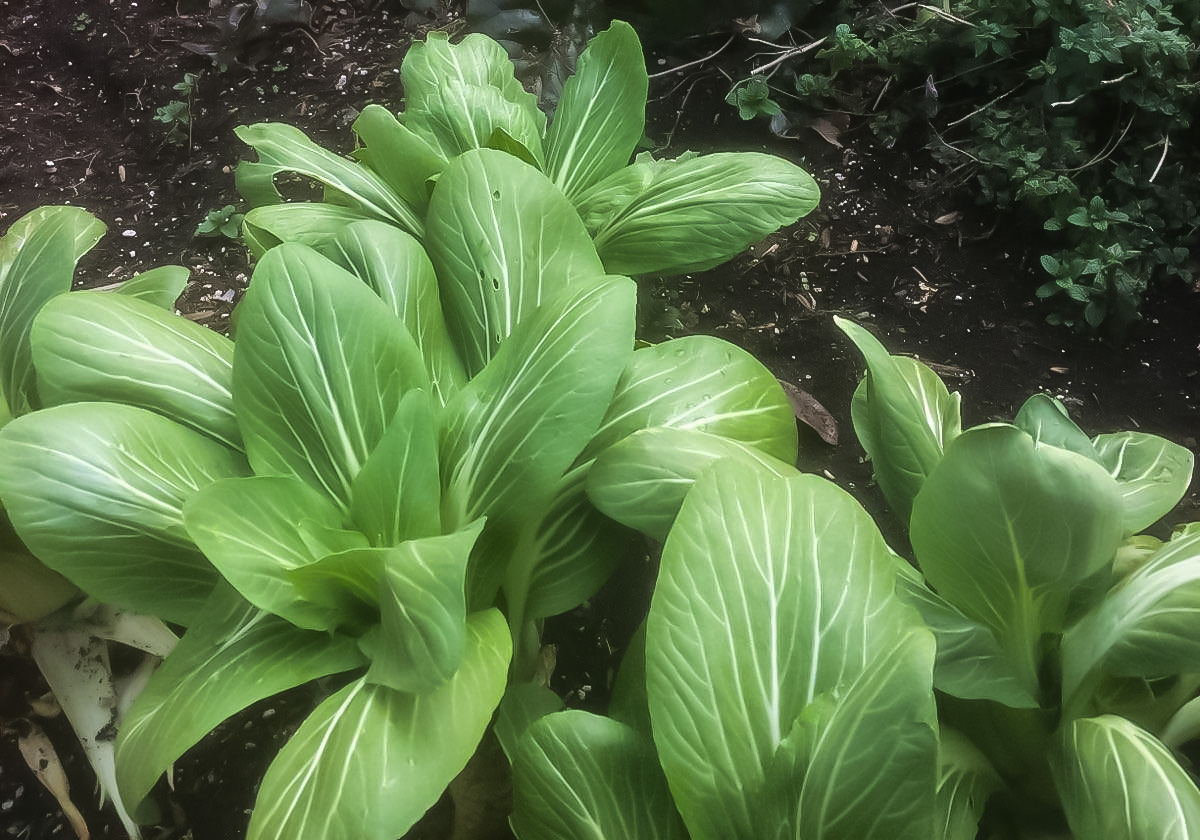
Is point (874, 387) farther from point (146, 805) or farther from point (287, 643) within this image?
point (146, 805)

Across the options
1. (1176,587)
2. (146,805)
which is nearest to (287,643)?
(146,805)

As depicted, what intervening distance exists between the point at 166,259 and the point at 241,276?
0.20m

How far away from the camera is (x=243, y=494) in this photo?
70cm

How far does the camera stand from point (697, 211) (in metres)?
1.13

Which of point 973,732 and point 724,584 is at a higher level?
point 724,584

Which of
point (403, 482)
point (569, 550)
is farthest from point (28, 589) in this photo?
point (569, 550)

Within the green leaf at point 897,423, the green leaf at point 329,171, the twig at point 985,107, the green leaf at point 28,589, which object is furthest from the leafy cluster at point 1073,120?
the green leaf at point 28,589

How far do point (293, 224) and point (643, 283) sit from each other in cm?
63

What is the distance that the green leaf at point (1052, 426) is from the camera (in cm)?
74

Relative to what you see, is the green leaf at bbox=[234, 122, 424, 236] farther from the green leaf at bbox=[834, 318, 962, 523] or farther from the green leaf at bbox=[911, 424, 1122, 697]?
the green leaf at bbox=[911, 424, 1122, 697]

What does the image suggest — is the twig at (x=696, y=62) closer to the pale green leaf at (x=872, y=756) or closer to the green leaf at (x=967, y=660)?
the green leaf at (x=967, y=660)

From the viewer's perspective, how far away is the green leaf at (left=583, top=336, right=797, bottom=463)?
864 millimetres

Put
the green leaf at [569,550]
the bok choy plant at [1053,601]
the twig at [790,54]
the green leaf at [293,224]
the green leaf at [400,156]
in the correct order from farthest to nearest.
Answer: the twig at [790,54]
the green leaf at [400,156]
the green leaf at [293,224]
the green leaf at [569,550]
the bok choy plant at [1053,601]

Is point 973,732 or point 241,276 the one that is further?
point 241,276
